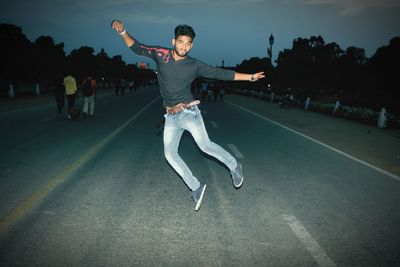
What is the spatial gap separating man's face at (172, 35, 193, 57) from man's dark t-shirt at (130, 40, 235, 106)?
4.3 inches

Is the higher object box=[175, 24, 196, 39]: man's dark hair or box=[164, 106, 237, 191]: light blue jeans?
box=[175, 24, 196, 39]: man's dark hair

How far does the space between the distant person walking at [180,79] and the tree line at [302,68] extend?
39.4 ft

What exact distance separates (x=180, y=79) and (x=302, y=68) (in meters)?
70.9

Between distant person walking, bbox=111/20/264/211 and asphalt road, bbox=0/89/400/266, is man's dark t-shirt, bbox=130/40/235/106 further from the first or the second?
asphalt road, bbox=0/89/400/266

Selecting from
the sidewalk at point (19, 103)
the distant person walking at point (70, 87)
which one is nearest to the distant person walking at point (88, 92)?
the distant person walking at point (70, 87)

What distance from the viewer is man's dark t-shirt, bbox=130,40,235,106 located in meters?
4.05

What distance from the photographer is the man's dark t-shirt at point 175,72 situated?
405cm

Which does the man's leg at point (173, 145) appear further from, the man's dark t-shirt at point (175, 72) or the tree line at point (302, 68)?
the tree line at point (302, 68)

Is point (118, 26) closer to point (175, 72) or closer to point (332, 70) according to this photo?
point (175, 72)

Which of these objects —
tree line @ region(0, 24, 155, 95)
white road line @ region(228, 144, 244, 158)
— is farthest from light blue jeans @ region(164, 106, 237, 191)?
tree line @ region(0, 24, 155, 95)

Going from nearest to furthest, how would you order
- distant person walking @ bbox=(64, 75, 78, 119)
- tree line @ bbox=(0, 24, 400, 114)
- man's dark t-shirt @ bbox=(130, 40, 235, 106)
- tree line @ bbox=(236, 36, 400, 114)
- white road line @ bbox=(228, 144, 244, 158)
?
man's dark t-shirt @ bbox=(130, 40, 235, 106) → white road line @ bbox=(228, 144, 244, 158) → distant person walking @ bbox=(64, 75, 78, 119) → tree line @ bbox=(0, 24, 400, 114) → tree line @ bbox=(236, 36, 400, 114)

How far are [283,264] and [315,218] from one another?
4.44 feet

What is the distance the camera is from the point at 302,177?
6.45 m

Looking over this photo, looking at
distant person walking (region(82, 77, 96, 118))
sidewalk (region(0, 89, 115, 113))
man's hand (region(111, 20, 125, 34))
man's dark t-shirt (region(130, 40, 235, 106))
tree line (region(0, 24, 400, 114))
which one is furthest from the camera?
tree line (region(0, 24, 400, 114))
